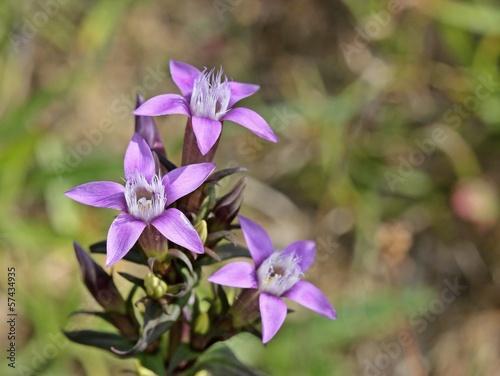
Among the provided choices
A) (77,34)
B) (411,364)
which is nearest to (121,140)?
(77,34)

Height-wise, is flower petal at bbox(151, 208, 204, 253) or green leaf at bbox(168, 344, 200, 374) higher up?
flower petal at bbox(151, 208, 204, 253)

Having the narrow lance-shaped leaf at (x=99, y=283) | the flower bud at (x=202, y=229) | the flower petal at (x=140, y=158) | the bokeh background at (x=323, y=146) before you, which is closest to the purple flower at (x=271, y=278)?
the flower bud at (x=202, y=229)

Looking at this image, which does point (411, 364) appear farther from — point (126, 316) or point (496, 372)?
point (126, 316)

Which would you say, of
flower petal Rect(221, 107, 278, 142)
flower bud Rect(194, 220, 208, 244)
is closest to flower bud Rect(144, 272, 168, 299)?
flower bud Rect(194, 220, 208, 244)

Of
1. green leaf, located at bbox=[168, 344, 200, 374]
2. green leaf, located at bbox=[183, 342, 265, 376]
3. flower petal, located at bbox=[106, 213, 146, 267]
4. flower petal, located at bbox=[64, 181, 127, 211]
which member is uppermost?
flower petal, located at bbox=[64, 181, 127, 211]

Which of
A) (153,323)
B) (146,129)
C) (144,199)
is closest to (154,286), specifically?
(153,323)

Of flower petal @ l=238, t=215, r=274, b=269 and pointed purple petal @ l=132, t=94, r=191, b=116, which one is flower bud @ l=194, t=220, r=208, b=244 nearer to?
flower petal @ l=238, t=215, r=274, b=269
